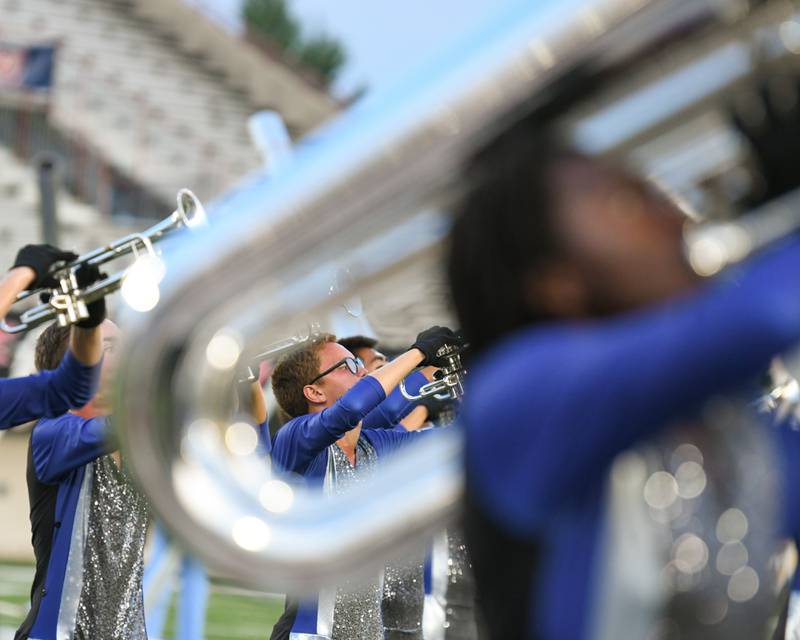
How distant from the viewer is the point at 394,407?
5.33m

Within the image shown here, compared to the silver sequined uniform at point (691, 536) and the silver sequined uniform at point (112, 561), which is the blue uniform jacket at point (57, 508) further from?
the silver sequined uniform at point (691, 536)

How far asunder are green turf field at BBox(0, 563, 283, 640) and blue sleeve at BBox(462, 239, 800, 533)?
5734mm

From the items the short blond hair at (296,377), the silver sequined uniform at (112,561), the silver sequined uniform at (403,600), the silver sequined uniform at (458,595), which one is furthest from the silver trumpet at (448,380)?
the silver sequined uniform at (403,600)

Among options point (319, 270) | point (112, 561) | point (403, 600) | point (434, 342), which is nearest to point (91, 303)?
point (112, 561)

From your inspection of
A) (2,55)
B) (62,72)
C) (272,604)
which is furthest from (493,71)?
(62,72)

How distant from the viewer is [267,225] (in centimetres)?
127

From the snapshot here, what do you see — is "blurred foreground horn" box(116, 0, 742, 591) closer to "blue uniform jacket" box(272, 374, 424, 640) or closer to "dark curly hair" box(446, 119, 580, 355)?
"dark curly hair" box(446, 119, 580, 355)

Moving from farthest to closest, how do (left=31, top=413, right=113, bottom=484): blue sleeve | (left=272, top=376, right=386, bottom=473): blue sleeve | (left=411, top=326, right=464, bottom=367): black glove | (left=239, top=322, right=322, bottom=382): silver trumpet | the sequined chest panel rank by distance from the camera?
1. the sequined chest panel
2. (left=411, top=326, right=464, bottom=367): black glove
3. (left=272, top=376, right=386, bottom=473): blue sleeve
4. (left=31, top=413, right=113, bottom=484): blue sleeve
5. (left=239, top=322, right=322, bottom=382): silver trumpet

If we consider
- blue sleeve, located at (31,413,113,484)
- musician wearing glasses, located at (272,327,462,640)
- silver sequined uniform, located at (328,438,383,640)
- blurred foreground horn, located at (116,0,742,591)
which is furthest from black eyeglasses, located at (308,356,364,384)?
blurred foreground horn, located at (116,0,742,591)

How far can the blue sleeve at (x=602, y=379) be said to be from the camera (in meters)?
1.09

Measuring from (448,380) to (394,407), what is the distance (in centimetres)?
59

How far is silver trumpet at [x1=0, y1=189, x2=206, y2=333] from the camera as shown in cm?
323

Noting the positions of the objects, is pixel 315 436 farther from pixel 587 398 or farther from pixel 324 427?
pixel 587 398

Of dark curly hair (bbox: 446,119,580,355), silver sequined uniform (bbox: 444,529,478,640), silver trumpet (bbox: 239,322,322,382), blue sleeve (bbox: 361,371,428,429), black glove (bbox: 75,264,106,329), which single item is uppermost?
blue sleeve (bbox: 361,371,428,429)
